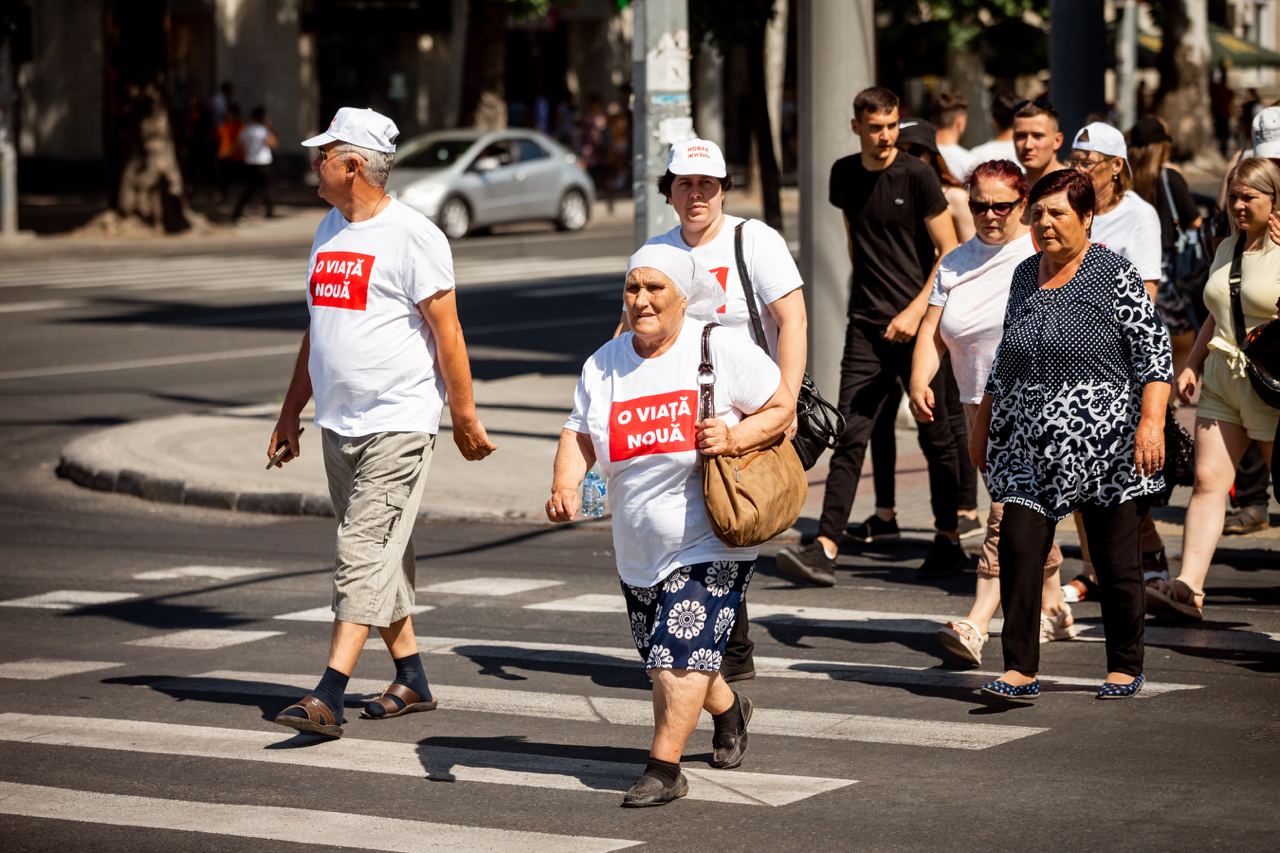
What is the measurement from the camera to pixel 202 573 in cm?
1014

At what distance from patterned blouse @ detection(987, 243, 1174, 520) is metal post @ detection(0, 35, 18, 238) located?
25629 millimetres

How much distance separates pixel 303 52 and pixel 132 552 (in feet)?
115

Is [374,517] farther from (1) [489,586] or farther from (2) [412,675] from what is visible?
(1) [489,586]

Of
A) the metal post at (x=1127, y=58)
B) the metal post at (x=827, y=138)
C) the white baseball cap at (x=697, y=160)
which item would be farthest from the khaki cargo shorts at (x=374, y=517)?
the metal post at (x=1127, y=58)

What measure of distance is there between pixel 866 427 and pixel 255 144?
2838 centimetres

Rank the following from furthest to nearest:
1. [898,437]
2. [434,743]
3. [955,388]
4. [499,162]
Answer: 1. [499,162]
2. [898,437]
3. [955,388]
4. [434,743]

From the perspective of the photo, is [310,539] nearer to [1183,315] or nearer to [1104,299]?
→ [1183,315]

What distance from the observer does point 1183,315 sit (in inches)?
420

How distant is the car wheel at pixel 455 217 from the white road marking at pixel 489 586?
75.4 ft

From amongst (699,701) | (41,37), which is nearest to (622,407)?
(699,701)

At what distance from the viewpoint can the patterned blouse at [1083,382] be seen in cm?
682

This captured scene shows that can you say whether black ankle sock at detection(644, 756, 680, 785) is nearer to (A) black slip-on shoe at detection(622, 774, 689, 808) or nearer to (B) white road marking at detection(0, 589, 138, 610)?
(A) black slip-on shoe at detection(622, 774, 689, 808)

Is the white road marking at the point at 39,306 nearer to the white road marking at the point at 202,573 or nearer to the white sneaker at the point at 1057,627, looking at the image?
the white road marking at the point at 202,573

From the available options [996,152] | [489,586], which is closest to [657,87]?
[996,152]
